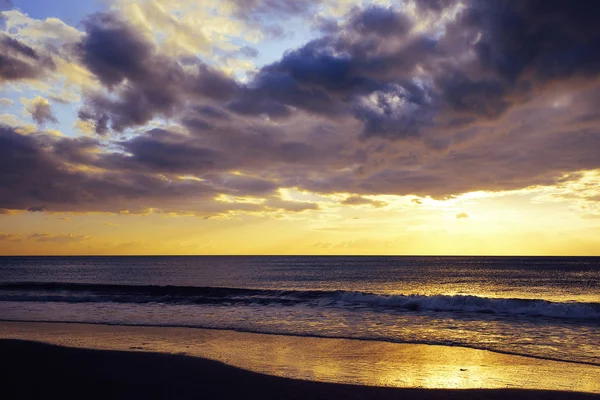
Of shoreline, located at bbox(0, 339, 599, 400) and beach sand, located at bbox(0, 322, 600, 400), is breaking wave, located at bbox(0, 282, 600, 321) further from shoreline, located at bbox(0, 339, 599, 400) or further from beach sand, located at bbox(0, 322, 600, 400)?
shoreline, located at bbox(0, 339, 599, 400)

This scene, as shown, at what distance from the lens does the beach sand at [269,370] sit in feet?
33.3

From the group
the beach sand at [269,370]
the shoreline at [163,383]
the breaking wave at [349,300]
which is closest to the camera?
the shoreline at [163,383]

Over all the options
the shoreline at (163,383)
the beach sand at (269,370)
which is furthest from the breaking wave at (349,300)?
the shoreline at (163,383)

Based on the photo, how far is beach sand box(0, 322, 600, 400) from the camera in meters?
10.1

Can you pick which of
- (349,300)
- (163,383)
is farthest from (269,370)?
(349,300)

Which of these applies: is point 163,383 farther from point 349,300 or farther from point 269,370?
point 349,300

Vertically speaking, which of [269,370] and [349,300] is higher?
[269,370]

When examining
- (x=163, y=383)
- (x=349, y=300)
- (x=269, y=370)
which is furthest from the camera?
(x=349, y=300)

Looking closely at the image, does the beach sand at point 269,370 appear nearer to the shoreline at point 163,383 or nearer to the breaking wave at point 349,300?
the shoreline at point 163,383

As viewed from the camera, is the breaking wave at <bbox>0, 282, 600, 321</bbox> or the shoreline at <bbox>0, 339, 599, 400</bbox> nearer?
the shoreline at <bbox>0, 339, 599, 400</bbox>

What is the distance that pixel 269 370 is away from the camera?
12000 millimetres

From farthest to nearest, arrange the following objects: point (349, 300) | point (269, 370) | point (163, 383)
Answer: point (349, 300)
point (269, 370)
point (163, 383)

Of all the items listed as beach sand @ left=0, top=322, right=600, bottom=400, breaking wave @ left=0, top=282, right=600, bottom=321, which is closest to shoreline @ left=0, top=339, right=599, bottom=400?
beach sand @ left=0, top=322, right=600, bottom=400

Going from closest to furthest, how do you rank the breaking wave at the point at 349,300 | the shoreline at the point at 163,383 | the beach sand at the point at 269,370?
the shoreline at the point at 163,383 < the beach sand at the point at 269,370 < the breaking wave at the point at 349,300
